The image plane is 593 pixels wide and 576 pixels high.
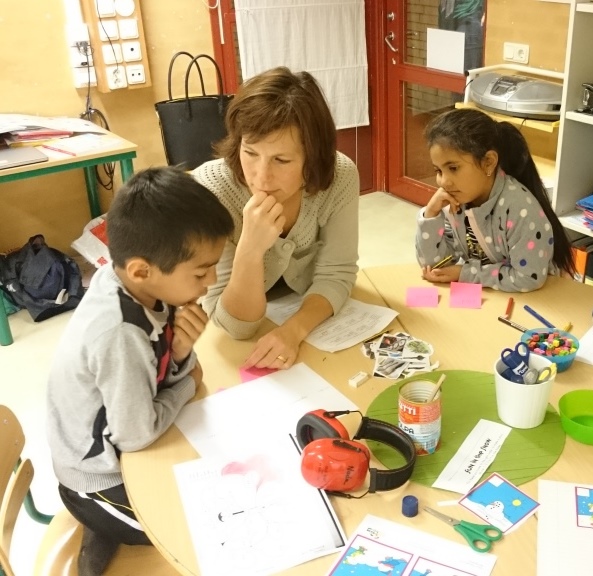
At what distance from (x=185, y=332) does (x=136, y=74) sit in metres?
2.58

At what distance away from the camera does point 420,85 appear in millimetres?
4016

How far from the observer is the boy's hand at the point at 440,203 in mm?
1743

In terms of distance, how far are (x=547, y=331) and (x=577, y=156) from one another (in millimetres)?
1737

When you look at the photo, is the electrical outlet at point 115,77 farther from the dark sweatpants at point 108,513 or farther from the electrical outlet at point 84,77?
the dark sweatpants at point 108,513

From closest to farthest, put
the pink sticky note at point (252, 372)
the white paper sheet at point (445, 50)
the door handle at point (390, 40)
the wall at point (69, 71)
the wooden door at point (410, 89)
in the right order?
the pink sticky note at point (252, 372), the wall at point (69, 71), the white paper sheet at point (445, 50), the wooden door at point (410, 89), the door handle at point (390, 40)

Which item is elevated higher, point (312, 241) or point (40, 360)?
point (312, 241)

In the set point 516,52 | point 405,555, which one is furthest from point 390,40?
point 405,555

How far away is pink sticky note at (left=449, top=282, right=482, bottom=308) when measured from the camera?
151 cm

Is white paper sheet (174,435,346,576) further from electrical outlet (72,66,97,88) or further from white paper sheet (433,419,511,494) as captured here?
electrical outlet (72,66,97,88)

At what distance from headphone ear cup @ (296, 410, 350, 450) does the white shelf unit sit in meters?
2.04

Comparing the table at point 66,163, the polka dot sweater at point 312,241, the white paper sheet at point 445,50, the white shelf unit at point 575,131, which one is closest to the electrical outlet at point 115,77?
the table at point 66,163

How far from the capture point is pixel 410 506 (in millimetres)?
919

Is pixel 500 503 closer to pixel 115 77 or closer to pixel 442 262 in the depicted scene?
pixel 442 262

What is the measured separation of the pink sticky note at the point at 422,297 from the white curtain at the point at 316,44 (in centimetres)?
235
